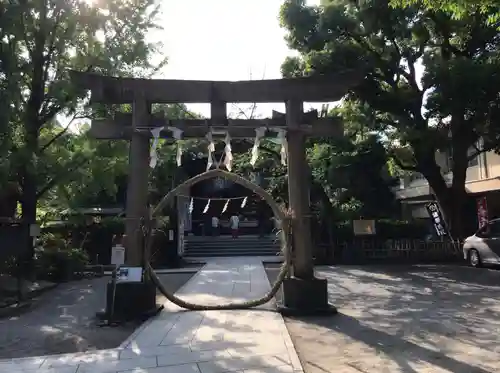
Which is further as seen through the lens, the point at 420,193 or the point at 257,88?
the point at 420,193

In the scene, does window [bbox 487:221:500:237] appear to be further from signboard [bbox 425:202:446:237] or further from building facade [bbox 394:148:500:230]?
building facade [bbox 394:148:500:230]

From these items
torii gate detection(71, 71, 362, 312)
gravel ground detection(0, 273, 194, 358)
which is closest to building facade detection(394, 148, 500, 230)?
torii gate detection(71, 71, 362, 312)

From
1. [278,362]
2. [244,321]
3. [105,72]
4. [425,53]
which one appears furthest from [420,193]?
[278,362]

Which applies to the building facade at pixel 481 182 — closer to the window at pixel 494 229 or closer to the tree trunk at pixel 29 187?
the window at pixel 494 229

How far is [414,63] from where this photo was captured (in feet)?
59.8

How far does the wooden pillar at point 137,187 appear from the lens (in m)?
8.88

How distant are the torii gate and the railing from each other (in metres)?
11.0

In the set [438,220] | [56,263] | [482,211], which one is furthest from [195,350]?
[482,211]

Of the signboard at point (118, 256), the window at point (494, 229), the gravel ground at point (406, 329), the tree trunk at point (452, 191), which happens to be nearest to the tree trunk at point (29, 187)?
the signboard at point (118, 256)

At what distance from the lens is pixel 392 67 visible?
1778 cm

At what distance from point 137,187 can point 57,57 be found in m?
7.75

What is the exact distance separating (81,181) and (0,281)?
353 cm

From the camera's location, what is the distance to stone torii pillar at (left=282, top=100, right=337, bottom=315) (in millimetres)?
8766

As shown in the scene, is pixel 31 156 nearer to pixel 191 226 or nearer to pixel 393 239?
pixel 393 239
